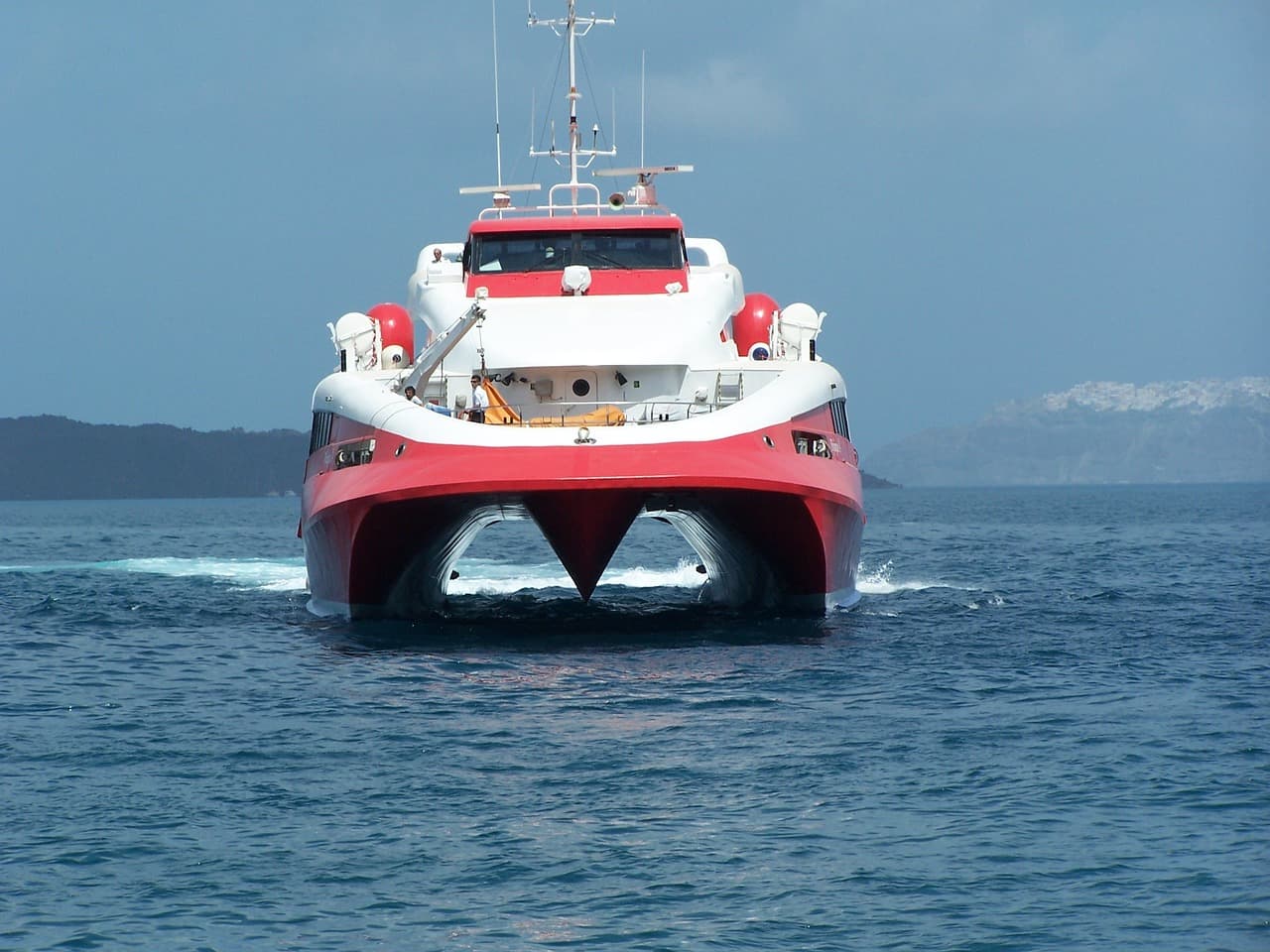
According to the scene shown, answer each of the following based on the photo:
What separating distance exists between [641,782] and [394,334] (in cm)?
1668

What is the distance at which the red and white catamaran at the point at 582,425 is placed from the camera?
2030 centimetres

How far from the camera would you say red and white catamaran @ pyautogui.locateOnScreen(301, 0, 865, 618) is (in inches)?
799

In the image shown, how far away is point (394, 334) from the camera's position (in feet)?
93.9

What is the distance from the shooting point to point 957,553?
157 ft

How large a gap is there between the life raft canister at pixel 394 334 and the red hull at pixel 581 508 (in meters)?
2.72

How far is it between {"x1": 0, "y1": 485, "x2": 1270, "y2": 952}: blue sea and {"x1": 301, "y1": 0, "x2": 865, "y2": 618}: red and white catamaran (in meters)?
1.25

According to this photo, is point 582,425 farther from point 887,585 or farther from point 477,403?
point 887,585

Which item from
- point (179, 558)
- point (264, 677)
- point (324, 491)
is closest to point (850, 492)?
point (324, 491)

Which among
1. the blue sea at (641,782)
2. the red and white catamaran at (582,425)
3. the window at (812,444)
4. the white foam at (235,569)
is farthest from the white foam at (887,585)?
the white foam at (235,569)

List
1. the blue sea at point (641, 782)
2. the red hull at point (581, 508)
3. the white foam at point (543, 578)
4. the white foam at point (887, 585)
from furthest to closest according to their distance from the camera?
1. the white foam at point (543, 578)
2. the white foam at point (887, 585)
3. the red hull at point (581, 508)
4. the blue sea at point (641, 782)

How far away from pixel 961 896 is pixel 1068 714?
19.8ft

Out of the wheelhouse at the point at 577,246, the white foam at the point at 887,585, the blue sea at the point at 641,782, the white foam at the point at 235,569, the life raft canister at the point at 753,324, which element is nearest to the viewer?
the blue sea at the point at 641,782

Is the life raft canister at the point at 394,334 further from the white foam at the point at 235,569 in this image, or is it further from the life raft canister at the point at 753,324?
the white foam at the point at 235,569

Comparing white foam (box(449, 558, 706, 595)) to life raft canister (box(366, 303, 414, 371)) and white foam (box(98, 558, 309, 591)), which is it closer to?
white foam (box(98, 558, 309, 591))
